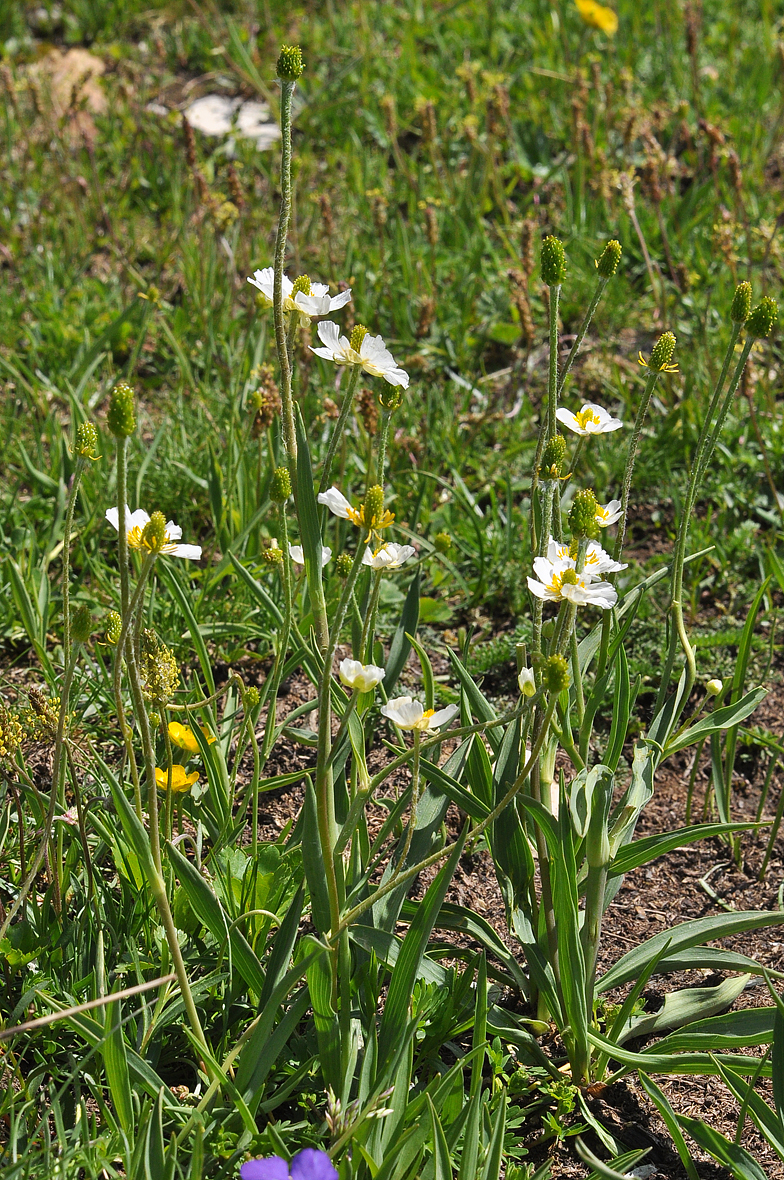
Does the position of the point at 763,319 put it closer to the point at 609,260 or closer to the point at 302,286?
the point at 609,260

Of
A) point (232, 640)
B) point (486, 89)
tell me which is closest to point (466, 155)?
point (486, 89)

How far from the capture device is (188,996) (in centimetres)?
129

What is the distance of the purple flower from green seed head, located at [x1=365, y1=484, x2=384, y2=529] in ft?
2.30

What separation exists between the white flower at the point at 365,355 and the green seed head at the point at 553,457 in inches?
8.8

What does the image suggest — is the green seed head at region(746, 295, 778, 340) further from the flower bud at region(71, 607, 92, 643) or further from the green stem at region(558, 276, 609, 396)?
the flower bud at region(71, 607, 92, 643)

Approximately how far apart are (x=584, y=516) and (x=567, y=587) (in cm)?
11

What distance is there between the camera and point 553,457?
1409 mm

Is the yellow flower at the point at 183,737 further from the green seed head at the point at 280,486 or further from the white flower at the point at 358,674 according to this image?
the white flower at the point at 358,674

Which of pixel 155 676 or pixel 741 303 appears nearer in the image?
pixel 155 676

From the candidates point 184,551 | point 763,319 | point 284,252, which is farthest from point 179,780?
point 763,319

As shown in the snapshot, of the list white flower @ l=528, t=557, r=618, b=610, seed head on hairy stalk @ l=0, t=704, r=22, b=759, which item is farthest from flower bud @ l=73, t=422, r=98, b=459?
white flower @ l=528, t=557, r=618, b=610

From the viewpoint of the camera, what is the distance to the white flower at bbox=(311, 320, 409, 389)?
129 cm

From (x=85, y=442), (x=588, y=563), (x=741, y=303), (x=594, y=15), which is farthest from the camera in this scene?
(x=594, y=15)

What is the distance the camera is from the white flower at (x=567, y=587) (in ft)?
4.07
